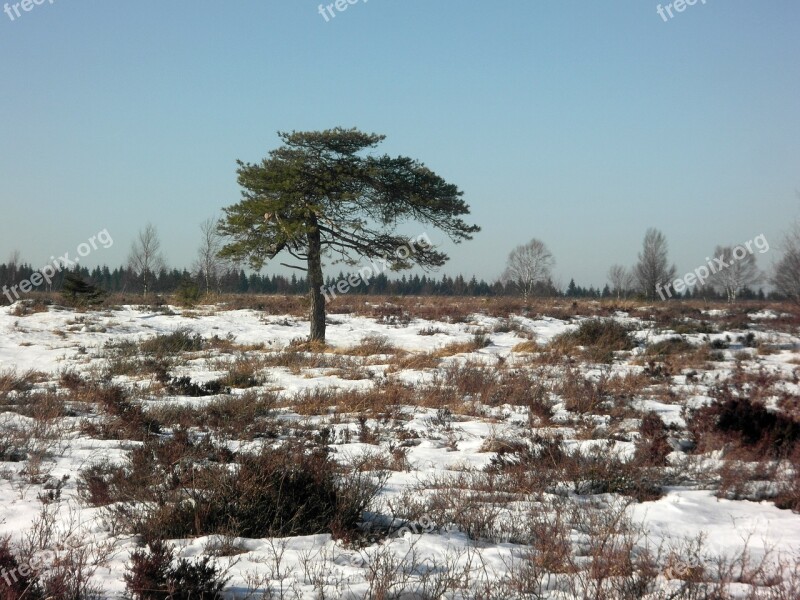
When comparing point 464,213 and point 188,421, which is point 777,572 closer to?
point 188,421

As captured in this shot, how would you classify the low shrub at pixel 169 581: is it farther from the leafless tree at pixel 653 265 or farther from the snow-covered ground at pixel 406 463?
the leafless tree at pixel 653 265

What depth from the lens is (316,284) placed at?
17516 millimetres

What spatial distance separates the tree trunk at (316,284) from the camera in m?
17.0

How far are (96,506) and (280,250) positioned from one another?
42.9ft

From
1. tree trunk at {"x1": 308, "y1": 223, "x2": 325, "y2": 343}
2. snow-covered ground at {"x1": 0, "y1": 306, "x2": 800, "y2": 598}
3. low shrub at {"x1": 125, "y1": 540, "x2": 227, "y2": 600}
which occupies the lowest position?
snow-covered ground at {"x1": 0, "y1": 306, "x2": 800, "y2": 598}

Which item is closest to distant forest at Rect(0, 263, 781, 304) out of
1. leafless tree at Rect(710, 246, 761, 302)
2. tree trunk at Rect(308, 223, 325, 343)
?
leafless tree at Rect(710, 246, 761, 302)

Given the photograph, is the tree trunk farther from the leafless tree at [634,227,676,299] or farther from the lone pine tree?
the leafless tree at [634,227,676,299]

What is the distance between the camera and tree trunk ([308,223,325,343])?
667 inches

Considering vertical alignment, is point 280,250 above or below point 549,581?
above

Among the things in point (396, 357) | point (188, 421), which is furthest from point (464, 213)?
point (188, 421)

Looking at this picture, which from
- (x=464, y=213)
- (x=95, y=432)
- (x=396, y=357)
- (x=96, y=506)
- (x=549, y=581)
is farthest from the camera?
(x=464, y=213)

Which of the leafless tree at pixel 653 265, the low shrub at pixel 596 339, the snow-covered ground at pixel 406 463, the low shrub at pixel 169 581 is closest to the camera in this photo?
the low shrub at pixel 169 581

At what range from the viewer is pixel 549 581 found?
313 centimetres

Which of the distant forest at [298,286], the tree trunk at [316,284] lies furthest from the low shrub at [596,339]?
the distant forest at [298,286]
